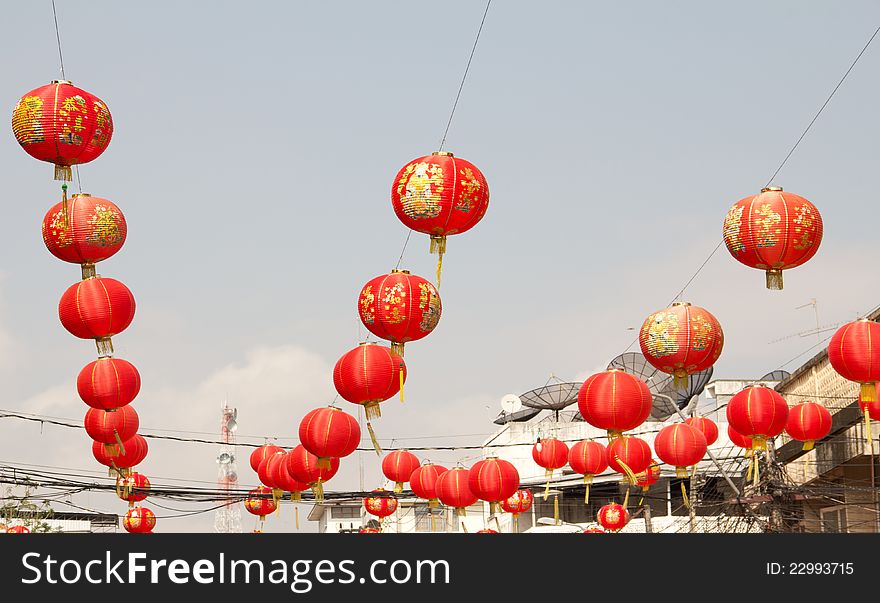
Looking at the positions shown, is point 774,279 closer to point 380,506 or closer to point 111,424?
point 111,424

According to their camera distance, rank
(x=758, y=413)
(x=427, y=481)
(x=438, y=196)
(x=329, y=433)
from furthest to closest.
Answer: (x=427, y=481) → (x=329, y=433) → (x=758, y=413) → (x=438, y=196)

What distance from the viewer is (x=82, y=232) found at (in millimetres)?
12016

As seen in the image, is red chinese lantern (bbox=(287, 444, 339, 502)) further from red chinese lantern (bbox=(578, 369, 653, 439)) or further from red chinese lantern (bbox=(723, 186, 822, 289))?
red chinese lantern (bbox=(723, 186, 822, 289))

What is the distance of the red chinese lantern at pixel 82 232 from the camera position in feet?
39.4

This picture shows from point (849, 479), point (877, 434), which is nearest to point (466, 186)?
point (877, 434)

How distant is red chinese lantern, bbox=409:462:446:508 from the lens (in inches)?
784

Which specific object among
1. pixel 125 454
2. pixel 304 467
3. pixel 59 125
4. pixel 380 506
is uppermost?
pixel 59 125

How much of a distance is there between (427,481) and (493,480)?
9.13 feet

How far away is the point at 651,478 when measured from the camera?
19531 millimetres

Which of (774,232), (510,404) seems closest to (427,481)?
(774,232)

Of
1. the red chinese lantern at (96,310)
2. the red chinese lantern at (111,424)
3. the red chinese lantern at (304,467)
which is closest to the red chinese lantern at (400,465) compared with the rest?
the red chinese lantern at (304,467)

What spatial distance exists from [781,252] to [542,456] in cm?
1055
